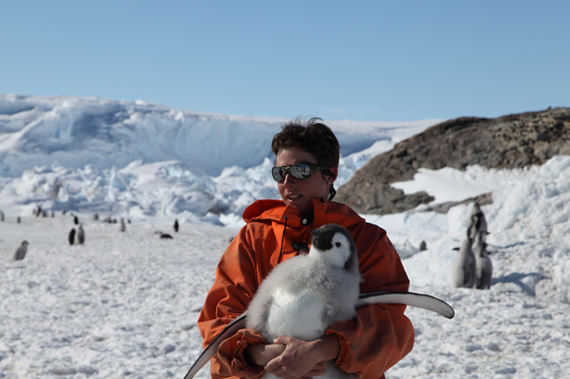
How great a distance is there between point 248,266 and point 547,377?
2886 millimetres

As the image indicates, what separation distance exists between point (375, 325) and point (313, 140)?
2.05 ft

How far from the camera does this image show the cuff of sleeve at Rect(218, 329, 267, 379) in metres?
1.40

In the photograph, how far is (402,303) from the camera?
1.49 metres

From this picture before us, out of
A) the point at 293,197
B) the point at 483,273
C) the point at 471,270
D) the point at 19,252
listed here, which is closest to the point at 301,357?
the point at 293,197

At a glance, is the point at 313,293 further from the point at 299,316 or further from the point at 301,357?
Result: the point at 301,357

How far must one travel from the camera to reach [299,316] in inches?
54.2

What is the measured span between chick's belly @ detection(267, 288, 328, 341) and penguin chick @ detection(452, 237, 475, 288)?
5.86m

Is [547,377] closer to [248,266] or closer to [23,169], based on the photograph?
[248,266]

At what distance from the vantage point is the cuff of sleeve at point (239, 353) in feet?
4.59

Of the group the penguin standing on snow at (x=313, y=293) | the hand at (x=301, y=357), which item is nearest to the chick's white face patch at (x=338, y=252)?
the penguin standing on snow at (x=313, y=293)

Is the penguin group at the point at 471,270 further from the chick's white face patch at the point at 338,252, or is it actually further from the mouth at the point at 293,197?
the chick's white face patch at the point at 338,252

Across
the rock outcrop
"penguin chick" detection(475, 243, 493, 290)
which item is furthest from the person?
the rock outcrop

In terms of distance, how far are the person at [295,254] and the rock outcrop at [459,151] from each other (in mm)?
14794

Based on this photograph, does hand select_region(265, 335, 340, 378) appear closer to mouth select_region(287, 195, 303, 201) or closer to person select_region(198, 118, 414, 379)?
person select_region(198, 118, 414, 379)
